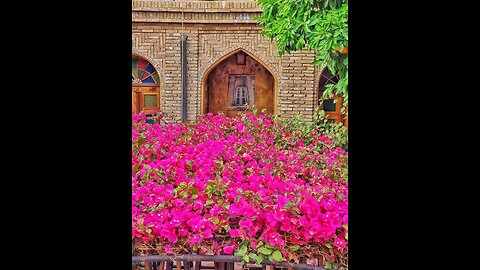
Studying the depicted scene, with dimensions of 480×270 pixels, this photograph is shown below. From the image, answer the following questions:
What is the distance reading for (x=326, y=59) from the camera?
12.4 ft

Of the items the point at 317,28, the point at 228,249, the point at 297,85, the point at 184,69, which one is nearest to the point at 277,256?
the point at 228,249

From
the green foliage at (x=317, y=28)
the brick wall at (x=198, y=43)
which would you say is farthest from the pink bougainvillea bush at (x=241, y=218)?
the brick wall at (x=198, y=43)

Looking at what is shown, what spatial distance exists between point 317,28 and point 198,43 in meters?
5.09

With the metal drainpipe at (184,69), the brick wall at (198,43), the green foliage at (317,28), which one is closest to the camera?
the green foliage at (317,28)

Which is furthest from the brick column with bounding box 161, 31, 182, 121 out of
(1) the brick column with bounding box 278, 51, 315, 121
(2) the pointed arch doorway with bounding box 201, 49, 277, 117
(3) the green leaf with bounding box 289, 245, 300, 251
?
(3) the green leaf with bounding box 289, 245, 300, 251

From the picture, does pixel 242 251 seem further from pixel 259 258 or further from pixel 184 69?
pixel 184 69

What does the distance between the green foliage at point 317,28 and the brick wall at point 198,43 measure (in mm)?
3137

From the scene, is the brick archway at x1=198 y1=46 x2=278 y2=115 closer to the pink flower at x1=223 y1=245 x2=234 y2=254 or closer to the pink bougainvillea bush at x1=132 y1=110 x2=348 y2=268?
the pink bougainvillea bush at x1=132 y1=110 x2=348 y2=268

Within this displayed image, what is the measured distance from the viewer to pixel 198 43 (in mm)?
8609

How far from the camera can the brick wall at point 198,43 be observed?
8.28 metres

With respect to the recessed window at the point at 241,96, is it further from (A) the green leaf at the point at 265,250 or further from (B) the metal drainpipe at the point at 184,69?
(A) the green leaf at the point at 265,250
